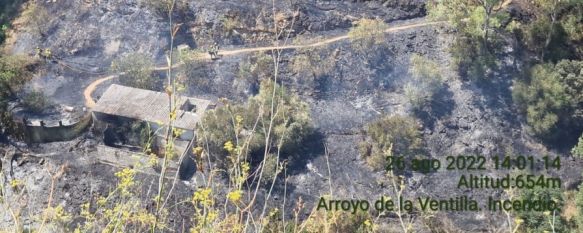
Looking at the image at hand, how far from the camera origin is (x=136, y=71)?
21.4m

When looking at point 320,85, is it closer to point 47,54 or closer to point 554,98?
point 554,98

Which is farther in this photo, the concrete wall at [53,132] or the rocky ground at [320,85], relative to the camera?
the concrete wall at [53,132]

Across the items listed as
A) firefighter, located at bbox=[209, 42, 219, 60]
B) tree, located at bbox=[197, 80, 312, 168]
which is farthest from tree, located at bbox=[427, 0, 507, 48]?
firefighter, located at bbox=[209, 42, 219, 60]

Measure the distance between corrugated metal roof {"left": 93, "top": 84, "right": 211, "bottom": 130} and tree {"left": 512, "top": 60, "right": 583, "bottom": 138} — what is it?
1102 cm

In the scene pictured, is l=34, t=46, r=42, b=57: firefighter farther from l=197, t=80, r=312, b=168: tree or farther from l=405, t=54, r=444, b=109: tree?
l=405, t=54, r=444, b=109: tree

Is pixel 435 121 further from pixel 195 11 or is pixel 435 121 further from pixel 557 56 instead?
pixel 195 11

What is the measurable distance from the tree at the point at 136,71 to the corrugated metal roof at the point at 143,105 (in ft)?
2.61

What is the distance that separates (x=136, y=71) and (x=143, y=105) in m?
2.31

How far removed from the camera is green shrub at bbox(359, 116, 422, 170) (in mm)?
19016

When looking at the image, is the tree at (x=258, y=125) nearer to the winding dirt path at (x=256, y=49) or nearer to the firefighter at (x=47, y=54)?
the winding dirt path at (x=256, y=49)

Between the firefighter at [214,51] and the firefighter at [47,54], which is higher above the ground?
the firefighter at [214,51]

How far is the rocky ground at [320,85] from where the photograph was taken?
18719 mm

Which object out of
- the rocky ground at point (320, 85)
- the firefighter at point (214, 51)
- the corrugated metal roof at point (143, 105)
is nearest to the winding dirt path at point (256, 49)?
the firefighter at point (214, 51)

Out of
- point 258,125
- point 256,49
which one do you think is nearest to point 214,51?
point 256,49
